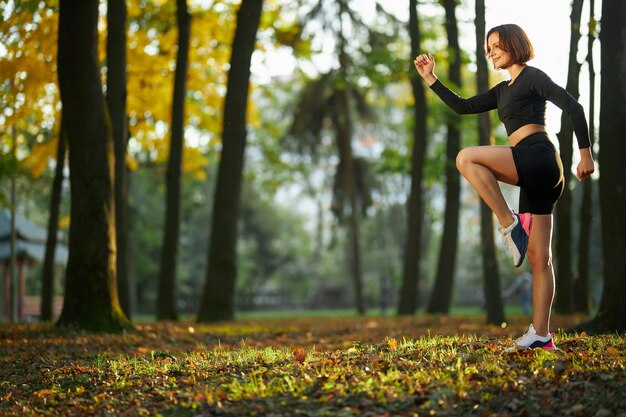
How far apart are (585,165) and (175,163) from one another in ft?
52.8

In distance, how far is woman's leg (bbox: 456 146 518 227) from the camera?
683 cm

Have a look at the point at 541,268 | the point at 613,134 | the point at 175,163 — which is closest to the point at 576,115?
the point at 541,268

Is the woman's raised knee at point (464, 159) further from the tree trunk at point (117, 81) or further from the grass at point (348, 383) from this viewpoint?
the tree trunk at point (117, 81)

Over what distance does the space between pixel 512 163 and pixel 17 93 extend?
15687 mm

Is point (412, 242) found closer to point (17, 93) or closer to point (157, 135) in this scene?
point (157, 135)

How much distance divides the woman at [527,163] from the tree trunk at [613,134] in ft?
13.2

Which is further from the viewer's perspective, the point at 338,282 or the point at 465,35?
the point at 338,282

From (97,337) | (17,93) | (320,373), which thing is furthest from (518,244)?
(17,93)

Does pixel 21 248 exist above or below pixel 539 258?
above

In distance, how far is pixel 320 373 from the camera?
6859mm

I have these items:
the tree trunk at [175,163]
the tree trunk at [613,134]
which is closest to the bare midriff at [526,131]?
the tree trunk at [613,134]

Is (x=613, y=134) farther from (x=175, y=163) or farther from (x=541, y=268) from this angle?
(x=175, y=163)

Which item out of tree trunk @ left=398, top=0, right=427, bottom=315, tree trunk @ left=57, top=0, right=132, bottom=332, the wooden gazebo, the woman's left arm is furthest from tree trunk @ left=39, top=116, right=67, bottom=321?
the woman's left arm

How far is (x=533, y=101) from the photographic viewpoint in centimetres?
698
